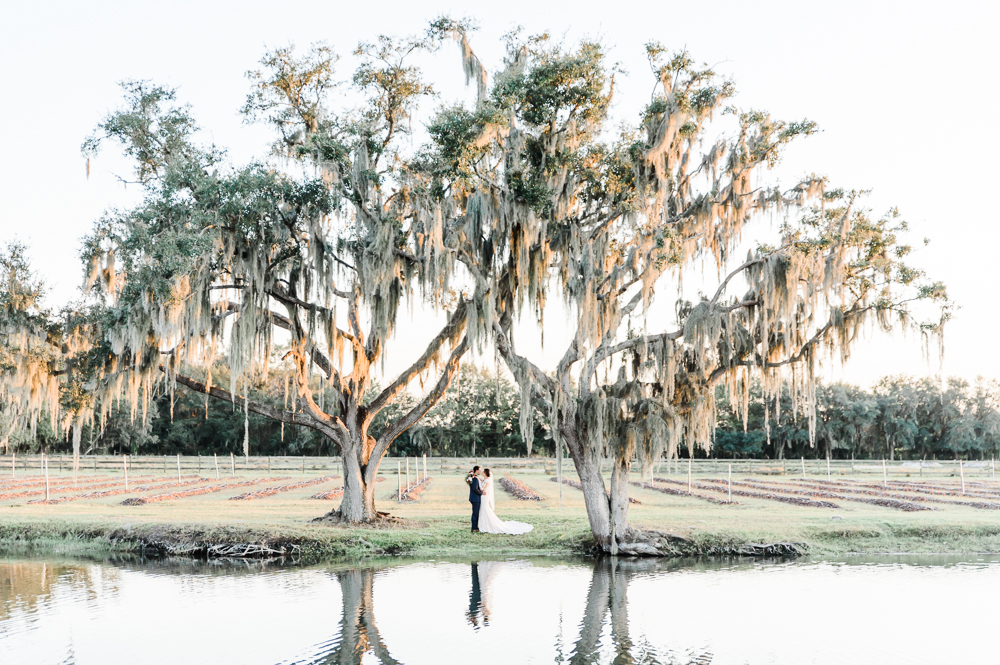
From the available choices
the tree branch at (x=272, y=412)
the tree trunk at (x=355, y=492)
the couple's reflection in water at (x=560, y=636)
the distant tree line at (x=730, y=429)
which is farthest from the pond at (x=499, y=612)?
the distant tree line at (x=730, y=429)

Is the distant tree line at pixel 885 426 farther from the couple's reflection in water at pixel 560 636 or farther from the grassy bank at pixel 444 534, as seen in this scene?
the couple's reflection in water at pixel 560 636

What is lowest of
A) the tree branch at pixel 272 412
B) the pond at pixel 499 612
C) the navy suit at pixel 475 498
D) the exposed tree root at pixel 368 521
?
the pond at pixel 499 612

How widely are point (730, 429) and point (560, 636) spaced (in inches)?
2690

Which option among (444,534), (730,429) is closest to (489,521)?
(444,534)

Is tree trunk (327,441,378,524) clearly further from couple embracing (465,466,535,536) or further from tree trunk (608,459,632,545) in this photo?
tree trunk (608,459,632,545)

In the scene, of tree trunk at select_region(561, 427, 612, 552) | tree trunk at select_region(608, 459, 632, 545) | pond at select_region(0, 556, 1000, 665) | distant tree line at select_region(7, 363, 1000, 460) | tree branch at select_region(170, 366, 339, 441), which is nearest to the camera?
pond at select_region(0, 556, 1000, 665)

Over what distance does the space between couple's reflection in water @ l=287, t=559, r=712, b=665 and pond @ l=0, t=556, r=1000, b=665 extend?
0.11ft

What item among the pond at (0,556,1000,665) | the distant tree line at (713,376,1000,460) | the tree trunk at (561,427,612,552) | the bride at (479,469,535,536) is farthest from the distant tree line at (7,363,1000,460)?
the pond at (0,556,1000,665)

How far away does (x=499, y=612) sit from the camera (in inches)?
434

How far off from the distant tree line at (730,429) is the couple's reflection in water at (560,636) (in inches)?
2196

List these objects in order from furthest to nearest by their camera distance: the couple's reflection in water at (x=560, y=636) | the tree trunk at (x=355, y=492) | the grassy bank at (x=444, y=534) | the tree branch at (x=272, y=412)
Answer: the tree trunk at (x=355, y=492)
the tree branch at (x=272, y=412)
the grassy bank at (x=444, y=534)
the couple's reflection in water at (x=560, y=636)

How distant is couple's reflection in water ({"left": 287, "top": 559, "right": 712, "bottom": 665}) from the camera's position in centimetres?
880

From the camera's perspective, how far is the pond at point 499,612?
9.07 m

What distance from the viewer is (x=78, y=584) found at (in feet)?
42.9
